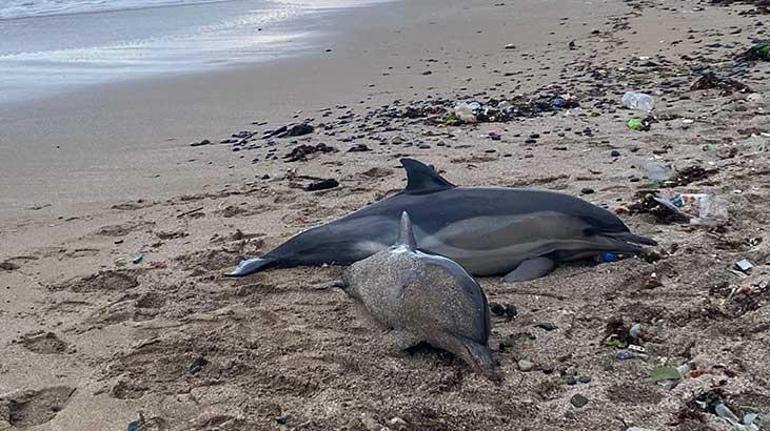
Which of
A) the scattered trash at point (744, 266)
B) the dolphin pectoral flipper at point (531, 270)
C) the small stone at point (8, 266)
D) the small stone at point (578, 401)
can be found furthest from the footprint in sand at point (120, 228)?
the scattered trash at point (744, 266)

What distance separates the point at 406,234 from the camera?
14.2 feet

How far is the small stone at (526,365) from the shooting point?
11.8 feet

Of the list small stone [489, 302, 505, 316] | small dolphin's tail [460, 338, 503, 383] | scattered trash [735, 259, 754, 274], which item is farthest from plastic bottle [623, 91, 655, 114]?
small dolphin's tail [460, 338, 503, 383]

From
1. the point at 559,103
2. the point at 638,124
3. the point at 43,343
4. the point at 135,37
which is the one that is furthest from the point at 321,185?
the point at 135,37

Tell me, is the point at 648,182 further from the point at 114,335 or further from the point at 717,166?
the point at 114,335

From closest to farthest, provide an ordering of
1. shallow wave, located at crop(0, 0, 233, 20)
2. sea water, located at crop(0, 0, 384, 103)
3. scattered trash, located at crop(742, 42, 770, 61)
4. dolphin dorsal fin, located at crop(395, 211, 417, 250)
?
1. dolphin dorsal fin, located at crop(395, 211, 417, 250)
2. scattered trash, located at crop(742, 42, 770, 61)
3. sea water, located at crop(0, 0, 384, 103)
4. shallow wave, located at crop(0, 0, 233, 20)

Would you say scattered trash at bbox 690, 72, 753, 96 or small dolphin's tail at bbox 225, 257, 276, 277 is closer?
small dolphin's tail at bbox 225, 257, 276, 277

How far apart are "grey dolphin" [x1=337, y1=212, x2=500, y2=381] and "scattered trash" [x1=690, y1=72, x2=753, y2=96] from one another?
523 centimetres

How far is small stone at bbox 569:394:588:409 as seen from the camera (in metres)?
3.29

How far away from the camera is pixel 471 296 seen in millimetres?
3752

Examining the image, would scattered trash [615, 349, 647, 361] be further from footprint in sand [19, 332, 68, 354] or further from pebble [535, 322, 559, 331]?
footprint in sand [19, 332, 68, 354]

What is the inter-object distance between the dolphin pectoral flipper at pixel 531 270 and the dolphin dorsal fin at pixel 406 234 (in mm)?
596

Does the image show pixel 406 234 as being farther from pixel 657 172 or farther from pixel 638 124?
pixel 638 124

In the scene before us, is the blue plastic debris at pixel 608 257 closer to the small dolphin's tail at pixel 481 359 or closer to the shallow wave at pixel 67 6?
the small dolphin's tail at pixel 481 359
